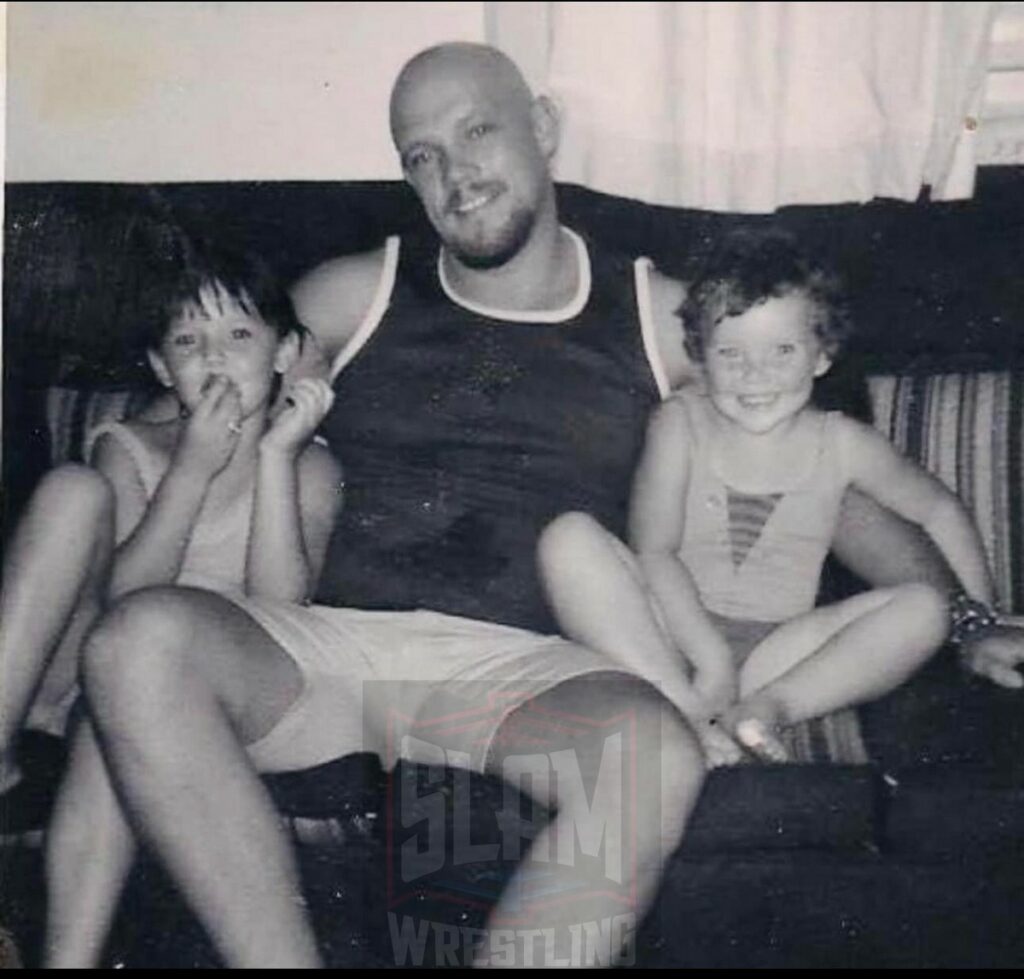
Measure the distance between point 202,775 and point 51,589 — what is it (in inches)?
8.8

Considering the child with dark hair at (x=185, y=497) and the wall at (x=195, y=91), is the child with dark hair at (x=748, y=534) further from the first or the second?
the wall at (x=195, y=91)

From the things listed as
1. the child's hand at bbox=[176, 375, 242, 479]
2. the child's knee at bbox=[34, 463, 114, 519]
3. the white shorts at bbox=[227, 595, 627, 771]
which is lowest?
the white shorts at bbox=[227, 595, 627, 771]

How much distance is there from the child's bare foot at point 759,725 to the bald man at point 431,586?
0.05 m

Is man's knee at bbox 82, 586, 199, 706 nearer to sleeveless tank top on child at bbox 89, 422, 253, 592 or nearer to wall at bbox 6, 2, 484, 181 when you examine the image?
sleeveless tank top on child at bbox 89, 422, 253, 592

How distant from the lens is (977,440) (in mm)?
1326

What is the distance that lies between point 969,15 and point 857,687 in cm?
57

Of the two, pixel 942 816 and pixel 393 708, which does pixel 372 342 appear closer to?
pixel 393 708

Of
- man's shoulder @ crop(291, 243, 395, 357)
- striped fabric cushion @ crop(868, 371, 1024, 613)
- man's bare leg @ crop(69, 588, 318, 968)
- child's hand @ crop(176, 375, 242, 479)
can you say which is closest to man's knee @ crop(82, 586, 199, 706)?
man's bare leg @ crop(69, 588, 318, 968)

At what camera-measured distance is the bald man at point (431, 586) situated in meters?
1.20

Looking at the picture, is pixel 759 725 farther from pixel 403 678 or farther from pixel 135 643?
pixel 135 643

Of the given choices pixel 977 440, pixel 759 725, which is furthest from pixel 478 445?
pixel 977 440

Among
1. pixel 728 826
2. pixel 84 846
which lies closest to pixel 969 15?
pixel 728 826

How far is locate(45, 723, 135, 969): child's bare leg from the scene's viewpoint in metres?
1.22

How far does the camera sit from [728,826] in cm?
121
